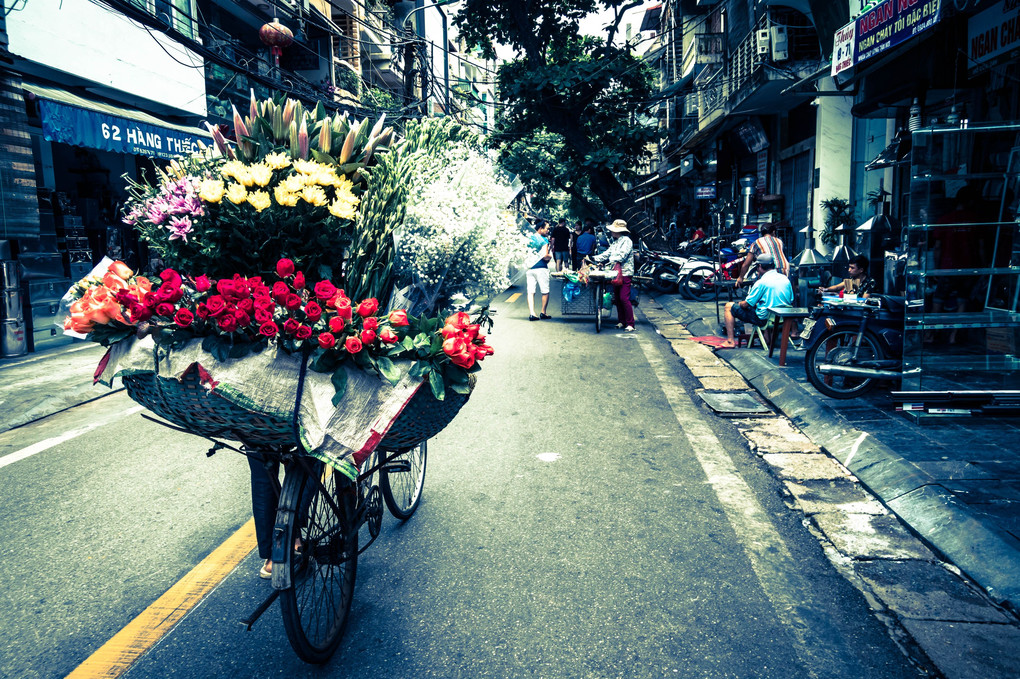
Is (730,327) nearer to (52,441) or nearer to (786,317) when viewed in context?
(786,317)

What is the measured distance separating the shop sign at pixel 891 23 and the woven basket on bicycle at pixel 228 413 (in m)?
5.45

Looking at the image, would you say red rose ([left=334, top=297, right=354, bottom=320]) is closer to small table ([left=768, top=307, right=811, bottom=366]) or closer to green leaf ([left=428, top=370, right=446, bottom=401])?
green leaf ([left=428, top=370, right=446, bottom=401])

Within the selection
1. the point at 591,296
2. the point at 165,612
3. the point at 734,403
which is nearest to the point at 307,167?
the point at 165,612

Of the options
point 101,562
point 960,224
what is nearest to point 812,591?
point 101,562

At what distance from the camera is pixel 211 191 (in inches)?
92.2

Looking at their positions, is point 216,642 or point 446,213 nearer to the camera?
point 446,213

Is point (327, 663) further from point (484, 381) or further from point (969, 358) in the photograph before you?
point (969, 358)

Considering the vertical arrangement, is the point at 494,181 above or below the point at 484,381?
above

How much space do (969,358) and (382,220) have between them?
5349 millimetres

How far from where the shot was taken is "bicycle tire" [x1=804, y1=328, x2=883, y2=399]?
21.1 feet

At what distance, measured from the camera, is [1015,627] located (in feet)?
9.48

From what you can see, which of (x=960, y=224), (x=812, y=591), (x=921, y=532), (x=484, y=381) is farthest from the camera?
(x=484, y=381)

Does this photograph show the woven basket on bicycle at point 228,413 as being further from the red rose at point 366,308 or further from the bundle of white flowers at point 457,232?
the bundle of white flowers at point 457,232

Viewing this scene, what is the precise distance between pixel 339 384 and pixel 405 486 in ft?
5.91
